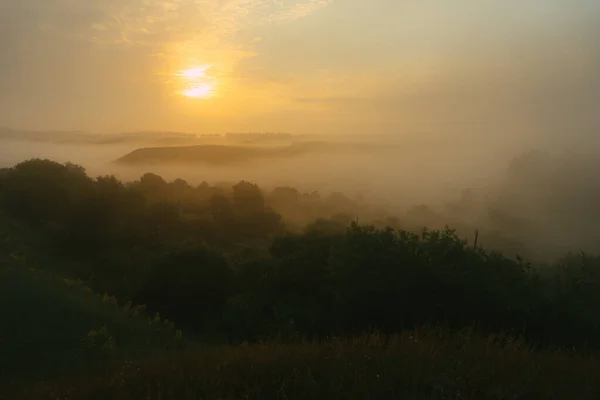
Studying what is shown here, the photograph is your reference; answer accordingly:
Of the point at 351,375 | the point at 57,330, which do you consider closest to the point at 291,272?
the point at 57,330

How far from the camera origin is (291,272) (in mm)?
28891

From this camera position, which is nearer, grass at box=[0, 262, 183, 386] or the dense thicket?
grass at box=[0, 262, 183, 386]

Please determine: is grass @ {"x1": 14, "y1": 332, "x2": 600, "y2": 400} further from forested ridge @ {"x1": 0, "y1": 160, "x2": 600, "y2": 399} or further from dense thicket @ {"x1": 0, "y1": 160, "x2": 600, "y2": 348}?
dense thicket @ {"x1": 0, "y1": 160, "x2": 600, "y2": 348}

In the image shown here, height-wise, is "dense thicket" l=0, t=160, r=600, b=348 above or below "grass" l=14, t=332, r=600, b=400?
below

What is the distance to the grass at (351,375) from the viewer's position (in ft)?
20.0

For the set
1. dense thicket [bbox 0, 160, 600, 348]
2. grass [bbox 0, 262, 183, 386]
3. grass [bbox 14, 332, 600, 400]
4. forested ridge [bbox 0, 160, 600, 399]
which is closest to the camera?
grass [bbox 14, 332, 600, 400]

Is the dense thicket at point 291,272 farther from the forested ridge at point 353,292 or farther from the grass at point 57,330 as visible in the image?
the grass at point 57,330

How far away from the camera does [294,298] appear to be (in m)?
27.7

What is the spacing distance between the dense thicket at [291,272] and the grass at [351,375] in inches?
229

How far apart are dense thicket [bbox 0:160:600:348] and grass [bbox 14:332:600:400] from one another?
5819mm

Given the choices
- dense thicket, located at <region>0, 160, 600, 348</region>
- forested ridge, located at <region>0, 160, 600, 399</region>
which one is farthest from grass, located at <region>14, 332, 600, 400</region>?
dense thicket, located at <region>0, 160, 600, 348</region>

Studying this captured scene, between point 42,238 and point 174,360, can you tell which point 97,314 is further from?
point 42,238

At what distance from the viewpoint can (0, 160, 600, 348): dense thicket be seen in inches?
794

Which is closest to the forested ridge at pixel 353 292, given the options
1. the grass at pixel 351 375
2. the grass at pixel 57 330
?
the grass at pixel 351 375
